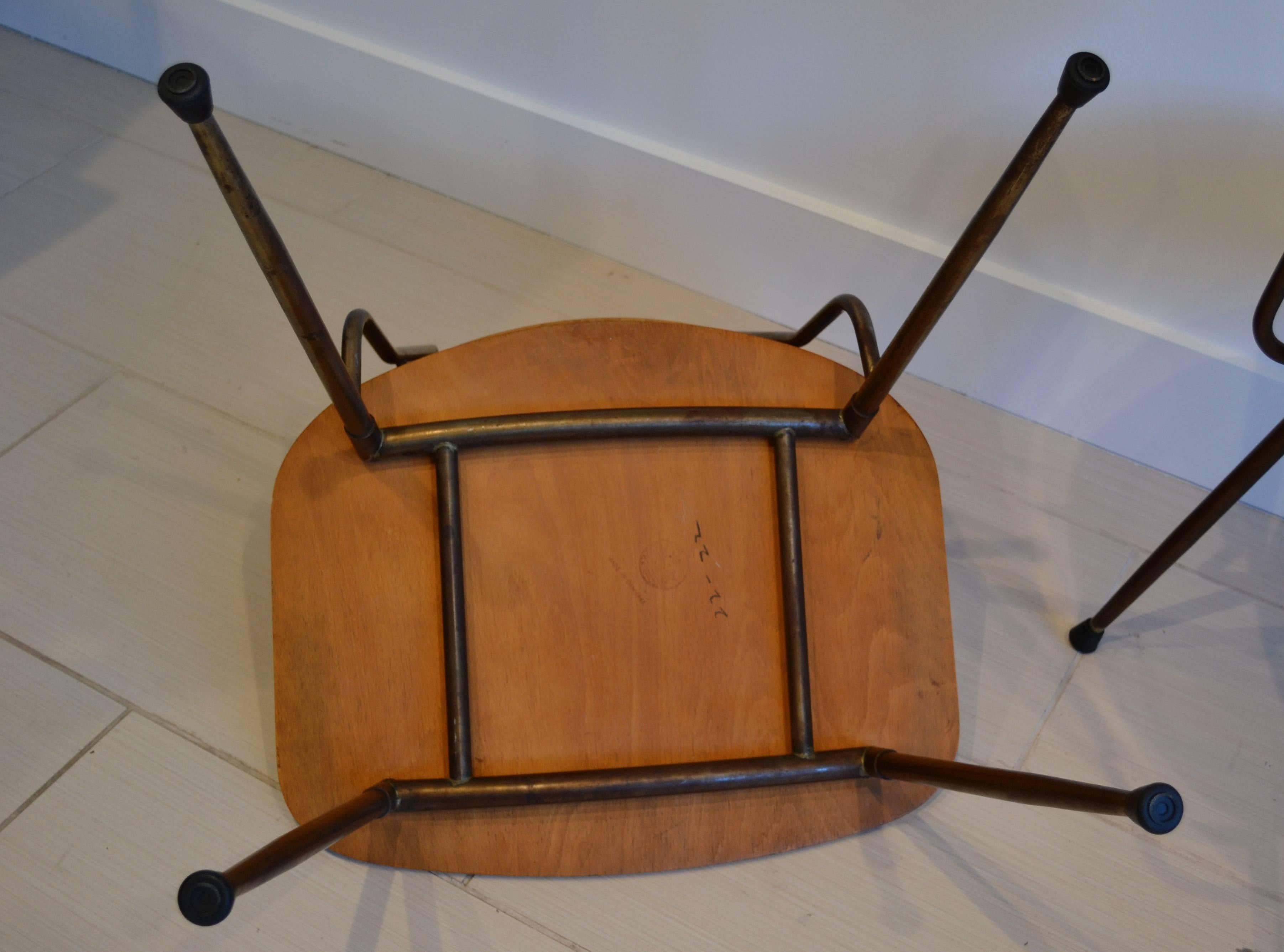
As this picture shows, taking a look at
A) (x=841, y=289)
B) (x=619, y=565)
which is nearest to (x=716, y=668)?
(x=619, y=565)

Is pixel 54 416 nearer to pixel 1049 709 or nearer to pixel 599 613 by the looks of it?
pixel 599 613

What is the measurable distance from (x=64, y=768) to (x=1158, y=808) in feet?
3.06

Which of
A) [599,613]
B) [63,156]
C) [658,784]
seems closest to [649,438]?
[599,613]

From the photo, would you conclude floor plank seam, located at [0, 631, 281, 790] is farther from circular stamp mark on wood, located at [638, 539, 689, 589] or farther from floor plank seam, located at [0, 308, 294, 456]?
circular stamp mark on wood, located at [638, 539, 689, 589]

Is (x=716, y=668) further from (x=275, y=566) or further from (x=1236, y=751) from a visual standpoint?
(x=1236, y=751)

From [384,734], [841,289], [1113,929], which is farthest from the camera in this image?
[841,289]

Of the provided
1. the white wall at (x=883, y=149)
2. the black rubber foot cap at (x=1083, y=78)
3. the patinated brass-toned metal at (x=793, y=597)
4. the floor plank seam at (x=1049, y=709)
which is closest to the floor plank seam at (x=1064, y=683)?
the floor plank seam at (x=1049, y=709)

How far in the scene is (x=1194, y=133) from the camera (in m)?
1.05

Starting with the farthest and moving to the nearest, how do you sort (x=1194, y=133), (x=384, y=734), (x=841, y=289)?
(x=841, y=289) → (x=1194, y=133) → (x=384, y=734)

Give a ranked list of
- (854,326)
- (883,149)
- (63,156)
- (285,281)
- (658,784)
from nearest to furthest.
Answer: (285,281)
(658,784)
(854,326)
(883,149)
(63,156)

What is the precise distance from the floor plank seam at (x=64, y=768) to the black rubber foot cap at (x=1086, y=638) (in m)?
1.00

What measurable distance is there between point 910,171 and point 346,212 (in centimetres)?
82

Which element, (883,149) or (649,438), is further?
(883,149)

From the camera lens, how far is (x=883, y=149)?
122cm
